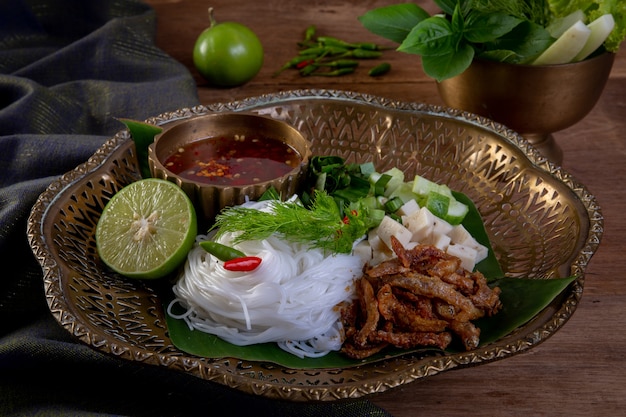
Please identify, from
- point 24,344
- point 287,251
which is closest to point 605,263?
point 287,251

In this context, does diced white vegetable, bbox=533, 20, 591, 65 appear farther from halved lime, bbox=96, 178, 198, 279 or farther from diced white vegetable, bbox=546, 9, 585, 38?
halved lime, bbox=96, 178, 198, 279

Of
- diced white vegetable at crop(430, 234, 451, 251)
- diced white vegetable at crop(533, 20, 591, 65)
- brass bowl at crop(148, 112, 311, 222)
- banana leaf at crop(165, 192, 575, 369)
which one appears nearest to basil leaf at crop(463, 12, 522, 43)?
diced white vegetable at crop(533, 20, 591, 65)

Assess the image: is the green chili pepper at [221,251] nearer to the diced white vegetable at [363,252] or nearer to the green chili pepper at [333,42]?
the diced white vegetable at [363,252]

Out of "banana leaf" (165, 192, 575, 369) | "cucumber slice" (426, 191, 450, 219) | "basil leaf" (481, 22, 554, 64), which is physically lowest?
"banana leaf" (165, 192, 575, 369)

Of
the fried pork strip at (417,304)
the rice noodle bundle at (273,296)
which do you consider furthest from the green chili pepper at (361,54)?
the fried pork strip at (417,304)

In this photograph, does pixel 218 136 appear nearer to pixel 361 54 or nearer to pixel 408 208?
pixel 408 208

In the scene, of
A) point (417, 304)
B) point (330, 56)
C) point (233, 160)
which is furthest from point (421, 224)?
point (330, 56)
